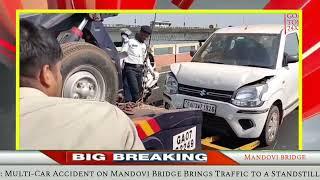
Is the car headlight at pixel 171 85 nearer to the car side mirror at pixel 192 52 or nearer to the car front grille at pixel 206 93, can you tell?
the car front grille at pixel 206 93

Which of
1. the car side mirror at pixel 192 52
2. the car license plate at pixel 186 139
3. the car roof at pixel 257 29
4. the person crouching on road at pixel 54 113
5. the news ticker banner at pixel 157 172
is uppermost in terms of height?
the car roof at pixel 257 29

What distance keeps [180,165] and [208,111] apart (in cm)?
47

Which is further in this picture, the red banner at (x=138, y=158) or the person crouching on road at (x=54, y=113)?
the red banner at (x=138, y=158)

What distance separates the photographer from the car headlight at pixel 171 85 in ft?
10.6

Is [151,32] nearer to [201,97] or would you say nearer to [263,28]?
[201,97]

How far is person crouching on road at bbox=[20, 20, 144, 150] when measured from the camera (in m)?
3.05

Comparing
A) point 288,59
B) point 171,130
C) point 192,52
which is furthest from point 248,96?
point 171,130

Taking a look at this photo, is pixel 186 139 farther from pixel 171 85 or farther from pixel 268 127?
pixel 268 127

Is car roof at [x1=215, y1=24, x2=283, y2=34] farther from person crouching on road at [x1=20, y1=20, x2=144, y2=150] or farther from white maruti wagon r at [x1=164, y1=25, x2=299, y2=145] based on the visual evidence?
person crouching on road at [x1=20, y1=20, x2=144, y2=150]

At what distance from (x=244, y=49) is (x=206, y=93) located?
460 mm

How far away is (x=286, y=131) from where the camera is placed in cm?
321

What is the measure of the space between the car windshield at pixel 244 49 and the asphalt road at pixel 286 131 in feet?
1.13

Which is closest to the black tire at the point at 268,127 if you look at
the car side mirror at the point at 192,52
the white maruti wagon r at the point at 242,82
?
the white maruti wagon r at the point at 242,82

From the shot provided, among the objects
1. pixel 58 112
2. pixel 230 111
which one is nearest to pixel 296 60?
pixel 230 111
